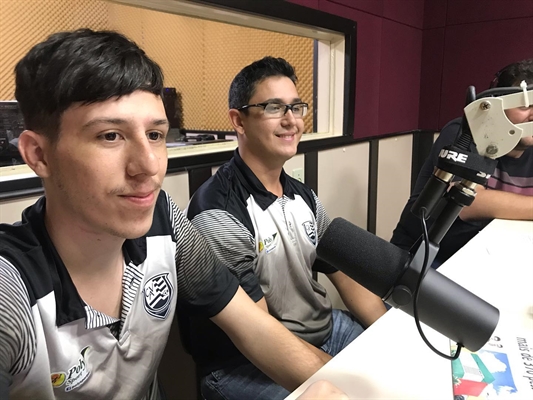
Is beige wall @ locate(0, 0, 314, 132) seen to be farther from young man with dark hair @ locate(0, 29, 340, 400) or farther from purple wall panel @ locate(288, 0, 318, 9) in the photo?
young man with dark hair @ locate(0, 29, 340, 400)

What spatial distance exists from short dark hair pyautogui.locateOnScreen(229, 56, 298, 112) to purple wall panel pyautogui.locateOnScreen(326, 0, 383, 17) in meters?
0.91

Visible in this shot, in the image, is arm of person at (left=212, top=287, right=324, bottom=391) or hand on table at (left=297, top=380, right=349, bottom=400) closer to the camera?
hand on table at (left=297, top=380, right=349, bottom=400)

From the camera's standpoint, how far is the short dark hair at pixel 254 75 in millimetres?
1619

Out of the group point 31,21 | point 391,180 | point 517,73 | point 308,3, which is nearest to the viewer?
point 31,21

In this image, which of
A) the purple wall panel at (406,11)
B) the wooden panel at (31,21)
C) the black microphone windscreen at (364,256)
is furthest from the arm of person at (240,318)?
the purple wall panel at (406,11)

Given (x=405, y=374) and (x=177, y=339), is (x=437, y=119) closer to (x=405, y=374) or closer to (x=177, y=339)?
(x=177, y=339)

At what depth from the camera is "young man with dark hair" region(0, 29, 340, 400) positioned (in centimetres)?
80

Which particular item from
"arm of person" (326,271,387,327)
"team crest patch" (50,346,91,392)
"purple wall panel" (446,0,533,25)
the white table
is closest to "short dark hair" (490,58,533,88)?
the white table

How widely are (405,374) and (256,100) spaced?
1097mm

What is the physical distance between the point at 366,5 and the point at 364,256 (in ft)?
8.09

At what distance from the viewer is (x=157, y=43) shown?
3359mm

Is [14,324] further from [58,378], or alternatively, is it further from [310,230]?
[310,230]

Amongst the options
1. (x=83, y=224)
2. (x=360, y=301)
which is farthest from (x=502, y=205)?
(x=83, y=224)

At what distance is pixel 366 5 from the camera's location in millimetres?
2672
